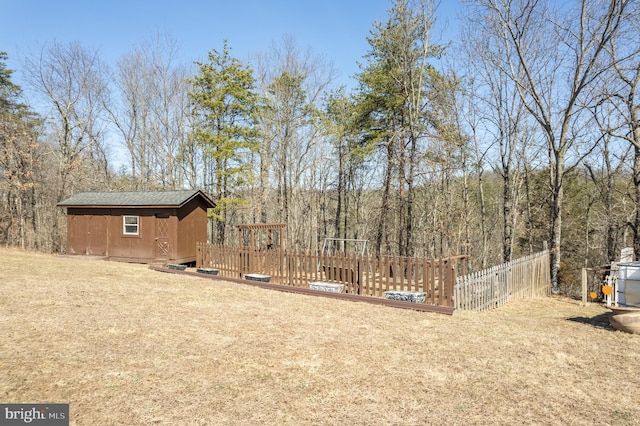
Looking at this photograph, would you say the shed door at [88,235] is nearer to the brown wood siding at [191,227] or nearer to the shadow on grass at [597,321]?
the brown wood siding at [191,227]

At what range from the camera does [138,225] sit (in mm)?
18844

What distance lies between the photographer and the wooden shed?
18484mm

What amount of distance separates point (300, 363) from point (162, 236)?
1503 centimetres

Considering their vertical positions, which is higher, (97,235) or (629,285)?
(97,235)

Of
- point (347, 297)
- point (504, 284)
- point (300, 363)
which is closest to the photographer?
point (300, 363)

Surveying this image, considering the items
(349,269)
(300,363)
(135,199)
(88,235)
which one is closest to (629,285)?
(349,269)

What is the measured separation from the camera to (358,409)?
4.43m

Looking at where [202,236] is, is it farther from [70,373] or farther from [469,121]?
[469,121]

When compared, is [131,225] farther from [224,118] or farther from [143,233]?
[224,118]

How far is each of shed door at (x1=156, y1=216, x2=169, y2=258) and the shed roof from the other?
0.89 m

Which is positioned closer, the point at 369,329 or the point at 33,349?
the point at 33,349

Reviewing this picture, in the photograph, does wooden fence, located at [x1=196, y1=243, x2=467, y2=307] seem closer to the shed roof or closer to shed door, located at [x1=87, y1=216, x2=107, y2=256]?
the shed roof

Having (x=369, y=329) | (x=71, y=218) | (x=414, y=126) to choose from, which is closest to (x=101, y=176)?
(x=71, y=218)

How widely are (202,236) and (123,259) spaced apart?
4.14 meters
